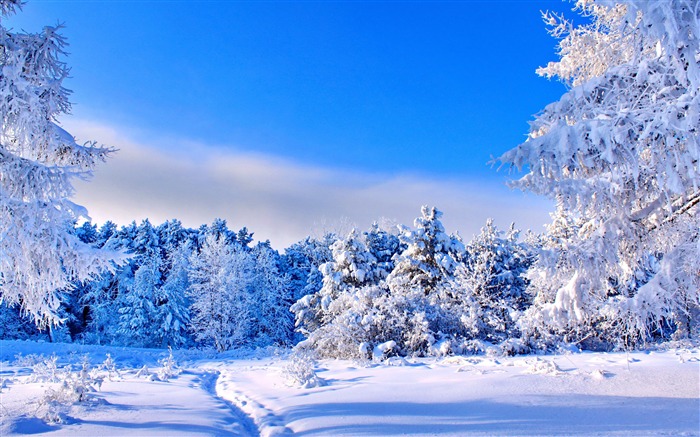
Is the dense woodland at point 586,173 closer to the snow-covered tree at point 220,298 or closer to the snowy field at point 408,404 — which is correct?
the snowy field at point 408,404

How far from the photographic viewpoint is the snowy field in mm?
5219

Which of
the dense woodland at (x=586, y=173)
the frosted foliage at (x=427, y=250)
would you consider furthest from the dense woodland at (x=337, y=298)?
the dense woodland at (x=586, y=173)

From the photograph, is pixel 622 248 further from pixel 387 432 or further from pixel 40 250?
pixel 40 250

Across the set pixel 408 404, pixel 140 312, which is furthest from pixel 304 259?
pixel 408 404

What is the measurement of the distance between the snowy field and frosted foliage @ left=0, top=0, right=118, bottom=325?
1.63 meters

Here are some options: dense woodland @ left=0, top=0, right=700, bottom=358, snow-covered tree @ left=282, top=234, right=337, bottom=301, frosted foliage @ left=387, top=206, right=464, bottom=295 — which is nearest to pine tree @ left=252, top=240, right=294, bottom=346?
snow-covered tree @ left=282, top=234, right=337, bottom=301

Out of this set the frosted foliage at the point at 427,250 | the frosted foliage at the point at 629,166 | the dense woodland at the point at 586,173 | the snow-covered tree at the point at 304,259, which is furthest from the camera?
the snow-covered tree at the point at 304,259

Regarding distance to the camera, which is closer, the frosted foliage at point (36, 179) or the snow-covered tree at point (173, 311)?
the frosted foliage at point (36, 179)

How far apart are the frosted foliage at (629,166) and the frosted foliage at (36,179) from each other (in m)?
6.73

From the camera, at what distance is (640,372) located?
307 inches

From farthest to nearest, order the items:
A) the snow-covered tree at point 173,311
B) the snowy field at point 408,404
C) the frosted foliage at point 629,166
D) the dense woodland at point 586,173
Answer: the snow-covered tree at point 173,311
the snowy field at point 408,404
the dense woodland at point 586,173
the frosted foliage at point 629,166

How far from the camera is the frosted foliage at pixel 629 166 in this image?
464cm

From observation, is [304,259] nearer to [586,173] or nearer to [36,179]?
[36,179]

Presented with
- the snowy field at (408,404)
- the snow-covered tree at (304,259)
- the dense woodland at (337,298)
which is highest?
the snow-covered tree at (304,259)
